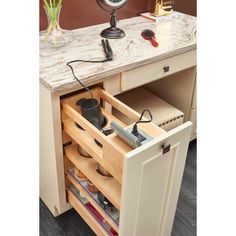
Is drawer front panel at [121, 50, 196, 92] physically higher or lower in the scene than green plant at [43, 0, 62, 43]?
lower

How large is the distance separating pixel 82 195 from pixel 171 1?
47.4 inches

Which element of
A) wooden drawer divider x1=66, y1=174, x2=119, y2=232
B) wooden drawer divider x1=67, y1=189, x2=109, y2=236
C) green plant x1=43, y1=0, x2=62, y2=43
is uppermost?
green plant x1=43, y1=0, x2=62, y2=43

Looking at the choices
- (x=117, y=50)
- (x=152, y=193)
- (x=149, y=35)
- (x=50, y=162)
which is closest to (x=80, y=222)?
(x=50, y=162)

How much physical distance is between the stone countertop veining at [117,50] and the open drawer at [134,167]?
90 millimetres

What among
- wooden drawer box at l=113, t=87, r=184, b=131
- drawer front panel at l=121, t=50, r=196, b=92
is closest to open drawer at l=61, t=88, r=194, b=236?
drawer front panel at l=121, t=50, r=196, b=92

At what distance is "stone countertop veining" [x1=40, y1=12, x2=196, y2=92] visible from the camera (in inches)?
45.3

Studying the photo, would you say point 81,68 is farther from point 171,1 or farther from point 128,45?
point 171,1

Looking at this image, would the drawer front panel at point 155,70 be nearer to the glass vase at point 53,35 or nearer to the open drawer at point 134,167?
the open drawer at point 134,167

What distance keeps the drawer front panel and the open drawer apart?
14 cm

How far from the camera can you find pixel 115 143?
950 mm

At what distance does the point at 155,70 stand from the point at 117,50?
19 cm

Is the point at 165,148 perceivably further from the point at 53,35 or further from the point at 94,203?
the point at 53,35

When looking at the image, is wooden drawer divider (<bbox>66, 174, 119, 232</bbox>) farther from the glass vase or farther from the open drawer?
the glass vase

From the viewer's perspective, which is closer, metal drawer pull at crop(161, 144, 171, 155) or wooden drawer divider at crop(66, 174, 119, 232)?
metal drawer pull at crop(161, 144, 171, 155)
